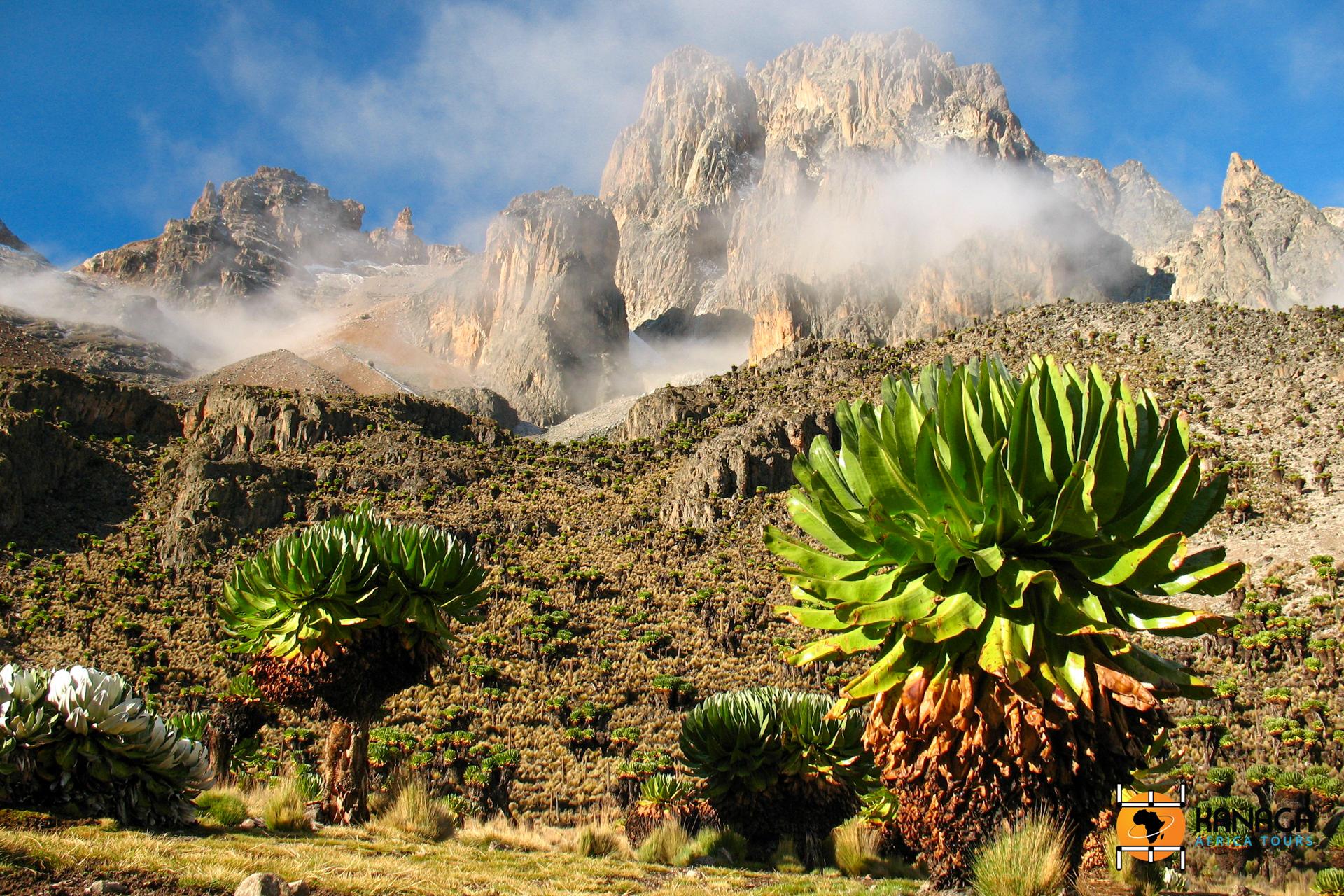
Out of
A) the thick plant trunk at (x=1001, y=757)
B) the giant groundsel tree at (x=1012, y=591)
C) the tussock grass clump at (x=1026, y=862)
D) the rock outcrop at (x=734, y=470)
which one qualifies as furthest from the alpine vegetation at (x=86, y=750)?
the rock outcrop at (x=734, y=470)

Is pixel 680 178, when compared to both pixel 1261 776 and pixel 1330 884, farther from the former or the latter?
pixel 1330 884

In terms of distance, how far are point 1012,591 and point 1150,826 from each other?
5.43 ft

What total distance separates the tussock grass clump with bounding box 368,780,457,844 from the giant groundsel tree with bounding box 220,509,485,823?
34 centimetres

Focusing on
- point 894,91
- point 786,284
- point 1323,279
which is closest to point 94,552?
point 786,284

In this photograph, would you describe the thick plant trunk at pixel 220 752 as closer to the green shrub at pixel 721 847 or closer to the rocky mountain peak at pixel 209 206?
the green shrub at pixel 721 847

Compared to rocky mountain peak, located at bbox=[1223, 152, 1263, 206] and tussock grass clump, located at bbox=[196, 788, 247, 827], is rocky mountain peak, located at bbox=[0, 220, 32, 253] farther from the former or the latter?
rocky mountain peak, located at bbox=[1223, 152, 1263, 206]

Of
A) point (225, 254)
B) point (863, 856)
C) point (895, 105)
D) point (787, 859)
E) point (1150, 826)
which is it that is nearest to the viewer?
point (1150, 826)

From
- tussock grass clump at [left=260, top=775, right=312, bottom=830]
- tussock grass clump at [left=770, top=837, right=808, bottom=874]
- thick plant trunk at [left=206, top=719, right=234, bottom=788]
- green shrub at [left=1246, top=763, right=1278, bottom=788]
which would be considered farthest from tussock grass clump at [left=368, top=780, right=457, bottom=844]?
green shrub at [left=1246, top=763, right=1278, bottom=788]

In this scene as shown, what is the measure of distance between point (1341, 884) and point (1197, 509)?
4.27 metres

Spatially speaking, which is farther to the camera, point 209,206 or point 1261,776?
point 209,206

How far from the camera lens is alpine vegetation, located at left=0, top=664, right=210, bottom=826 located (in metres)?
5.33

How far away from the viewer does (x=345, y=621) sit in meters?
8.04

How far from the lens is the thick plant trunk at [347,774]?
805 cm

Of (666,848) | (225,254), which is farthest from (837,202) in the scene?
(666,848)
